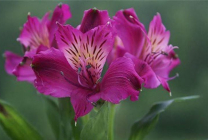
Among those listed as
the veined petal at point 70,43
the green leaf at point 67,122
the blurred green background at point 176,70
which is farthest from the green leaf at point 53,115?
the blurred green background at point 176,70

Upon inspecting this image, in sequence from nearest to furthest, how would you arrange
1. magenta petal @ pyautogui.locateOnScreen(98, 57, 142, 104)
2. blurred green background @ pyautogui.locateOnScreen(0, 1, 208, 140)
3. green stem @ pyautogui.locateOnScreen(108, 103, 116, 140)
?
magenta petal @ pyautogui.locateOnScreen(98, 57, 142, 104)
green stem @ pyautogui.locateOnScreen(108, 103, 116, 140)
blurred green background @ pyautogui.locateOnScreen(0, 1, 208, 140)

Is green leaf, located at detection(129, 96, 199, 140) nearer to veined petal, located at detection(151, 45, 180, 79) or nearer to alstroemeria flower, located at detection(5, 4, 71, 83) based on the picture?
veined petal, located at detection(151, 45, 180, 79)

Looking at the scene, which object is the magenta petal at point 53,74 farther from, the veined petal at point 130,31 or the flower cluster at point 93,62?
the veined petal at point 130,31

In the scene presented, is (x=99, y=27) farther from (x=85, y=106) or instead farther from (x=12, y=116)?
(x=12, y=116)

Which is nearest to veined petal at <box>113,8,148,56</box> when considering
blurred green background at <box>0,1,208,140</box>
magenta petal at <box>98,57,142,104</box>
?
magenta petal at <box>98,57,142,104</box>

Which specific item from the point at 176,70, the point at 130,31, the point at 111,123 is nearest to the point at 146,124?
the point at 111,123

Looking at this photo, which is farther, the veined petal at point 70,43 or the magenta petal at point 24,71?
the magenta petal at point 24,71
